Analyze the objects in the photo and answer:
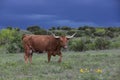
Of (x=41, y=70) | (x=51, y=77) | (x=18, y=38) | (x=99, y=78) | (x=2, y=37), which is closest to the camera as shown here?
(x=99, y=78)

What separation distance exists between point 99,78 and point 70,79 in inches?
40.1

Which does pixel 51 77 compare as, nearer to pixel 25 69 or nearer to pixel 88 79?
pixel 88 79

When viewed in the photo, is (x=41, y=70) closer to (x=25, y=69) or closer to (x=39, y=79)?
(x=25, y=69)

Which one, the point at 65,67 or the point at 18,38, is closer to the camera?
the point at 65,67

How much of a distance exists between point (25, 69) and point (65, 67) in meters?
1.68

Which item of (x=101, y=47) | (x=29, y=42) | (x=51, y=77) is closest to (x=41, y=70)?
(x=51, y=77)

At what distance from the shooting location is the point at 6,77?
13.2 meters

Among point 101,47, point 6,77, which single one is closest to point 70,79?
point 6,77

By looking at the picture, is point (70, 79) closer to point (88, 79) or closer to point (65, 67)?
point (88, 79)

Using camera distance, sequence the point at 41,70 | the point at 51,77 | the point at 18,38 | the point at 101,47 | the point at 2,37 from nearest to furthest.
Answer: the point at 51,77, the point at 41,70, the point at 101,47, the point at 18,38, the point at 2,37

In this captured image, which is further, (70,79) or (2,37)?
(2,37)

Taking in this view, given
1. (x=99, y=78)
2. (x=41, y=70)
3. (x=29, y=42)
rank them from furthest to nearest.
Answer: (x=29, y=42), (x=41, y=70), (x=99, y=78)

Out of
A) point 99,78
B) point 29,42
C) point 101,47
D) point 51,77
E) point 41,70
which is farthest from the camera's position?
point 101,47

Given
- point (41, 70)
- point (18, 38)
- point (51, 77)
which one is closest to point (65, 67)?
point (41, 70)
